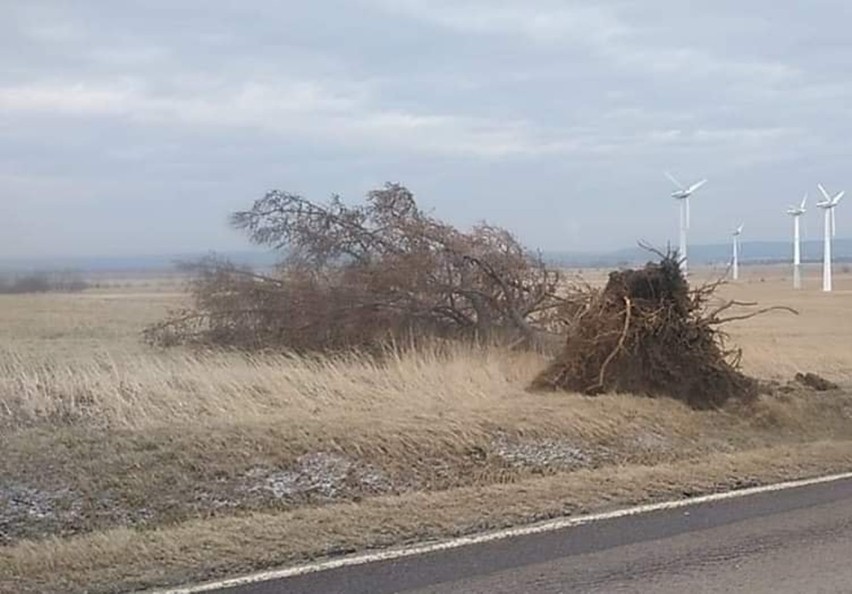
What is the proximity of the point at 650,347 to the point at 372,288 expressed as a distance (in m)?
5.03

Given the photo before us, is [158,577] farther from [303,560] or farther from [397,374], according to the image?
[397,374]

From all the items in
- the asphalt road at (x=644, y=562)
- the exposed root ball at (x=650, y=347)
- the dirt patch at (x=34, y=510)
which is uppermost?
the exposed root ball at (x=650, y=347)

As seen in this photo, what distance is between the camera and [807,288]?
99.7 metres

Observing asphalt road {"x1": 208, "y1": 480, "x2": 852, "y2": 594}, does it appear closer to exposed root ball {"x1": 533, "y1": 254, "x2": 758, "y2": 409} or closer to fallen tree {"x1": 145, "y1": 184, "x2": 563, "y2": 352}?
exposed root ball {"x1": 533, "y1": 254, "x2": 758, "y2": 409}

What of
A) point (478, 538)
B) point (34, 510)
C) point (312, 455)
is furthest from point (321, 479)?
point (34, 510)

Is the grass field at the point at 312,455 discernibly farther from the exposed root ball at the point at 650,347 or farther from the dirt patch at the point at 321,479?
the exposed root ball at the point at 650,347

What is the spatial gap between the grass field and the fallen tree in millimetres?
2026

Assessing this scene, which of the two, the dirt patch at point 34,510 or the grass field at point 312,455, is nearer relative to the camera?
the grass field at point 312,455

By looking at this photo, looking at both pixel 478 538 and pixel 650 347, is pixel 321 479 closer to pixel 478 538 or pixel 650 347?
pixel 478 538

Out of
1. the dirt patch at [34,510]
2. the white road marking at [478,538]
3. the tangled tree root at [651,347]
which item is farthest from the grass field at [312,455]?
the tangled tree root at [651,347]

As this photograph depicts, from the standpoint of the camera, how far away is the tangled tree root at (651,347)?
12.9m

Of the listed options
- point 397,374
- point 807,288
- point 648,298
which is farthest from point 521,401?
point 807,288

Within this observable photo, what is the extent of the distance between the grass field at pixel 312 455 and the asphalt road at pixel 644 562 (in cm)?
Result: 53

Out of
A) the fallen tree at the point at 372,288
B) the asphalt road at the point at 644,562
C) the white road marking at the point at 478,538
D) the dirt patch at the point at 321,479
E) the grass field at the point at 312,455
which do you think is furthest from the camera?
the fallen tree at the point at 372,288
